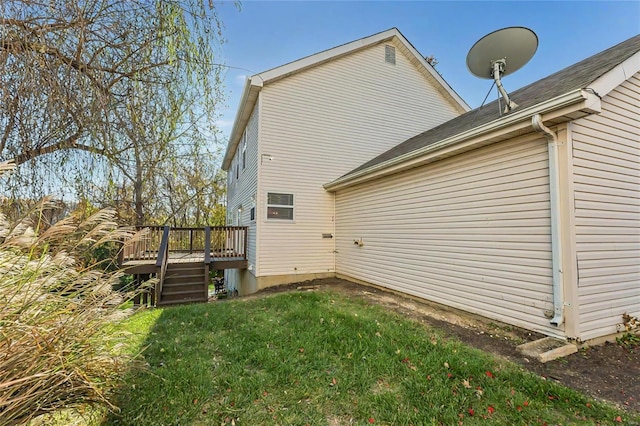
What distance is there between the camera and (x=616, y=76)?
3.77 metres

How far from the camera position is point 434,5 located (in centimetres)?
808

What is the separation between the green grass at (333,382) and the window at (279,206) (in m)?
4.48

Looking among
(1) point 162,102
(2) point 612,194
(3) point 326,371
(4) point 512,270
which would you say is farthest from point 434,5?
(3) point 326,371

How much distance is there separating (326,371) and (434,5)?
31.7 ft

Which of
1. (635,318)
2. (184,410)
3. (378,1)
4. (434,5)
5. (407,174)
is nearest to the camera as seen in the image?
(184,410)

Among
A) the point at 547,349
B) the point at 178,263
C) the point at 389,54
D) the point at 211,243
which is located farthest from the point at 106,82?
the point at 389,54

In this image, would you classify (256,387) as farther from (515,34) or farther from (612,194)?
(515,34)

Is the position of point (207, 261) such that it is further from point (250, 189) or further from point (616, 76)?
point (616, 76)

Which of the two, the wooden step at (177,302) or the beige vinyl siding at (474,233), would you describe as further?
the wooden step at (177,302)

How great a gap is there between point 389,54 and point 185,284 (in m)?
10.2

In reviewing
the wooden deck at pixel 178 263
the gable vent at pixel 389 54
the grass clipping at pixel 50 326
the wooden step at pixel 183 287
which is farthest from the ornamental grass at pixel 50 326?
the gable vent at pixel 389 54

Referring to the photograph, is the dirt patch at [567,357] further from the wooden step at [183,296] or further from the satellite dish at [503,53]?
the wooden step at [183,296]

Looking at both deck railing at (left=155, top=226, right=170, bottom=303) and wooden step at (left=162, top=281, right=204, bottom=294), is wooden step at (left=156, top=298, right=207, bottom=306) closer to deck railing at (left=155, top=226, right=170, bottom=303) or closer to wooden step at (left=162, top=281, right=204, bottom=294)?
deck railing at (left=155, top=226, right=170, bottom=303)

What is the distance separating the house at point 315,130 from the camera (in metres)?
8.52
